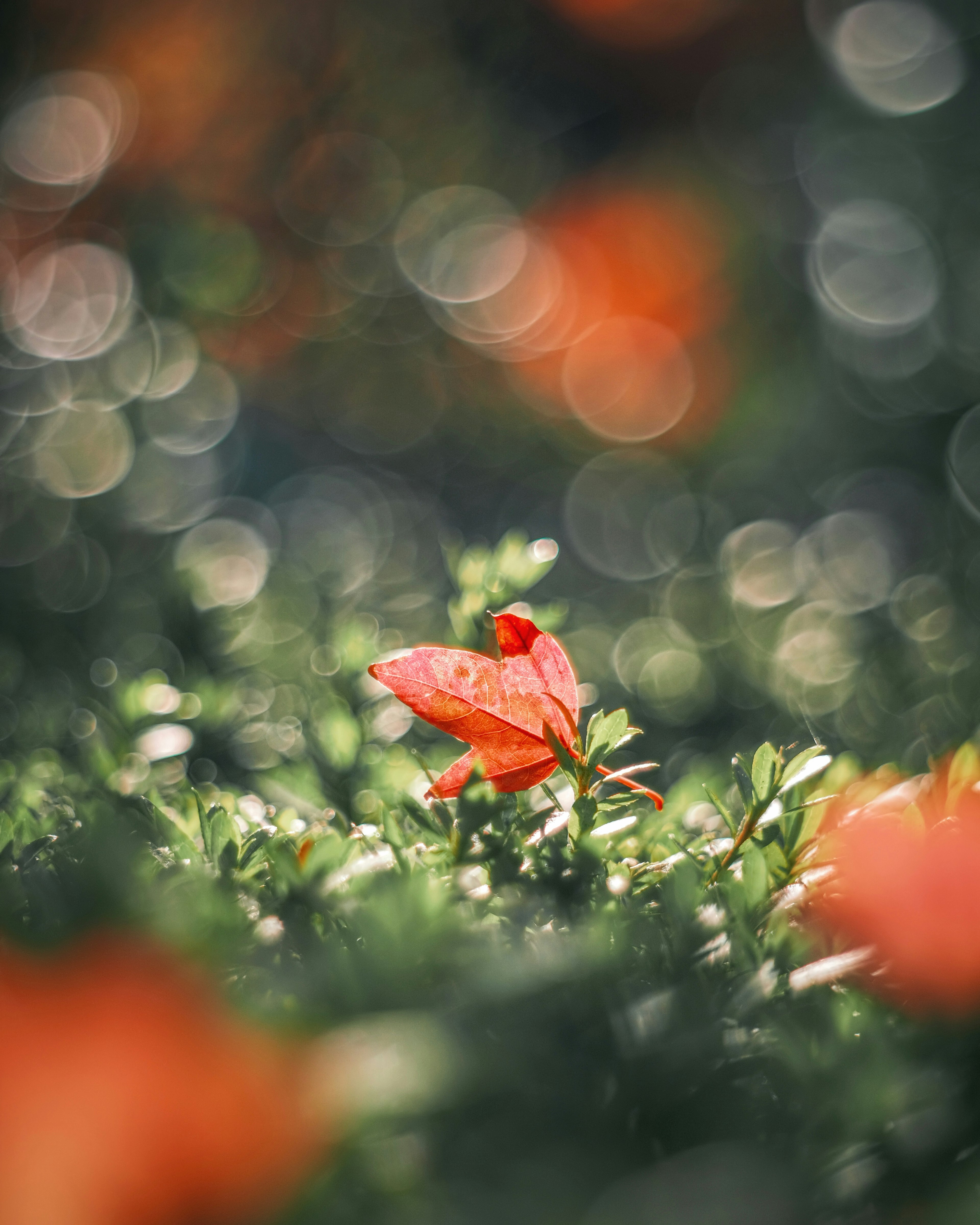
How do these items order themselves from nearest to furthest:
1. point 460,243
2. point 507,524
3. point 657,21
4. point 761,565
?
point 761,565, point 507,524, point 657,21, point 460,243

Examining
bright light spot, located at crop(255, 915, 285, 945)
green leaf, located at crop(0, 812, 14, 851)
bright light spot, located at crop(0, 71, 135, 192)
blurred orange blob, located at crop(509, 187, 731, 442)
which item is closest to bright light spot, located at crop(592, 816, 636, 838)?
bright light spot, located at crop(255, 915, 285, 945)

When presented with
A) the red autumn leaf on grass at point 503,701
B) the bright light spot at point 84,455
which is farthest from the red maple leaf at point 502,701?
the bright light spot at point 84,455

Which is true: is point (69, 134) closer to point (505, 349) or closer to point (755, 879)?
point (505, 349)

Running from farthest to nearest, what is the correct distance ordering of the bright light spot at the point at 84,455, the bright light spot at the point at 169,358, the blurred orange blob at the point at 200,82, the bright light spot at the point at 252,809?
the blurred orange blob at the point at 200,82
the bright light spot at the point at 169,358
the bright light spot at the point at 84,455
the bright light spot at the point at 252,809

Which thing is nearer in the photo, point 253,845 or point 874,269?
point 253,845

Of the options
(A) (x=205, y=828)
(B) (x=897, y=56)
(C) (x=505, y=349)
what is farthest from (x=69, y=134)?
(A) (x=205, y=828)

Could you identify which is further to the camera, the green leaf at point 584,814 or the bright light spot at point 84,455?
the bright light spot at point 84,455

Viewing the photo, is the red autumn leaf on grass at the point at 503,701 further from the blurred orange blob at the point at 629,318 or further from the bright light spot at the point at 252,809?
the blurred orange blob at the point at 629,318
